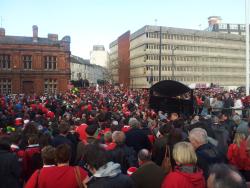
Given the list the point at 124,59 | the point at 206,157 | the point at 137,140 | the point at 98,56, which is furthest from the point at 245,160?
→ the point at 98,56

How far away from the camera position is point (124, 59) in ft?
342

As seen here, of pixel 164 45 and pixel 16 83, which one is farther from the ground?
pixel 164 45

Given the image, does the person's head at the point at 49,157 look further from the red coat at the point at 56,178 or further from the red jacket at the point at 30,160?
the red jacket at the point at 30,160

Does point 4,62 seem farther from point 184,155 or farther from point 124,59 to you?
point 184,155

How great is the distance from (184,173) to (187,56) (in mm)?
90199

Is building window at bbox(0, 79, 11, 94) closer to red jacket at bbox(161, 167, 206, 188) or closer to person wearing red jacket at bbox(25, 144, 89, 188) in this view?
person wearing red jacket at bbox(25, 144, 89, 188)

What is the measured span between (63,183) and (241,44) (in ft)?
362

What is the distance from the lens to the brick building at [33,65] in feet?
178

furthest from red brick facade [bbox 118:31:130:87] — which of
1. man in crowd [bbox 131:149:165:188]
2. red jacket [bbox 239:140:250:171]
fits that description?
man in crowd [bbox 131:149:165:188]

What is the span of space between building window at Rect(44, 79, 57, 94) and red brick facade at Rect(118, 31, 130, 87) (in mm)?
44955

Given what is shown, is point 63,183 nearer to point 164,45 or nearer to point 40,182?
point 40,182

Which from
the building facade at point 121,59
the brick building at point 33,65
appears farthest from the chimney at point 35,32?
the building facade at point 121,59

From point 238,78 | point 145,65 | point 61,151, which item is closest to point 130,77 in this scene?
point 145,65

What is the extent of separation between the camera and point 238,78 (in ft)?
351
